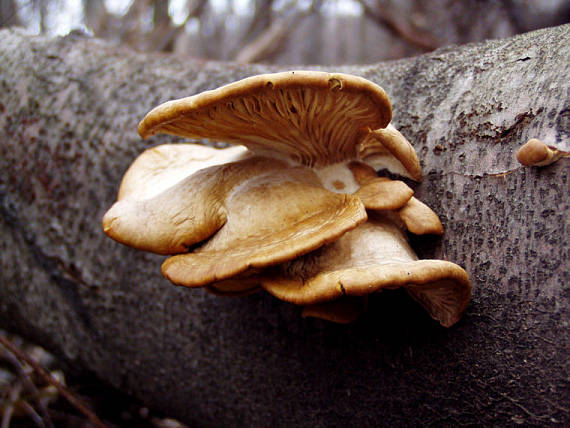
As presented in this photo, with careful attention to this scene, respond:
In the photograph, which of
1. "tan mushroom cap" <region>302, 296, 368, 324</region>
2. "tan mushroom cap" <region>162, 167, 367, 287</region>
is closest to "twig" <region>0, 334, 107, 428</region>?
"tan mushroom cap" <region>162, 167, 367, 287</region>

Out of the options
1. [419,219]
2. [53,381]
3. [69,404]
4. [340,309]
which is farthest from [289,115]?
[69,404]

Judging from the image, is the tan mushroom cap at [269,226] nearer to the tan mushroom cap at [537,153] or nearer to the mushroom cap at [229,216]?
the mushroom cap at [229,216]

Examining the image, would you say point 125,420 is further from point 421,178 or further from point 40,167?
point 421,178

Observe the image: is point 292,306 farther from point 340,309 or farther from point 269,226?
point 269,226

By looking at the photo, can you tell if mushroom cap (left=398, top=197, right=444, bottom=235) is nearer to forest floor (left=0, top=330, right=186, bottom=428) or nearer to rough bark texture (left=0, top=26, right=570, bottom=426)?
rough bark texture (left=0, top=26, right=570, bottom=426)

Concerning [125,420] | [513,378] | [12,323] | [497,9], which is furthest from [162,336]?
[497,9]

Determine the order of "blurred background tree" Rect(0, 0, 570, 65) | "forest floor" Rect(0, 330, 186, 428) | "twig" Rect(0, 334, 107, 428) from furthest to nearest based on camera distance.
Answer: "blurred background tree" Rect(0, 0, 570, 65)
"forest floor" Rect(0, 330, 186, 428)
"twig" Rect(0, 334, 107, 428)

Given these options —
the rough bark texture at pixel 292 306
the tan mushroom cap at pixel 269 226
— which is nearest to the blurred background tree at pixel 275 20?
the rough bark texture at pixel 292 306
